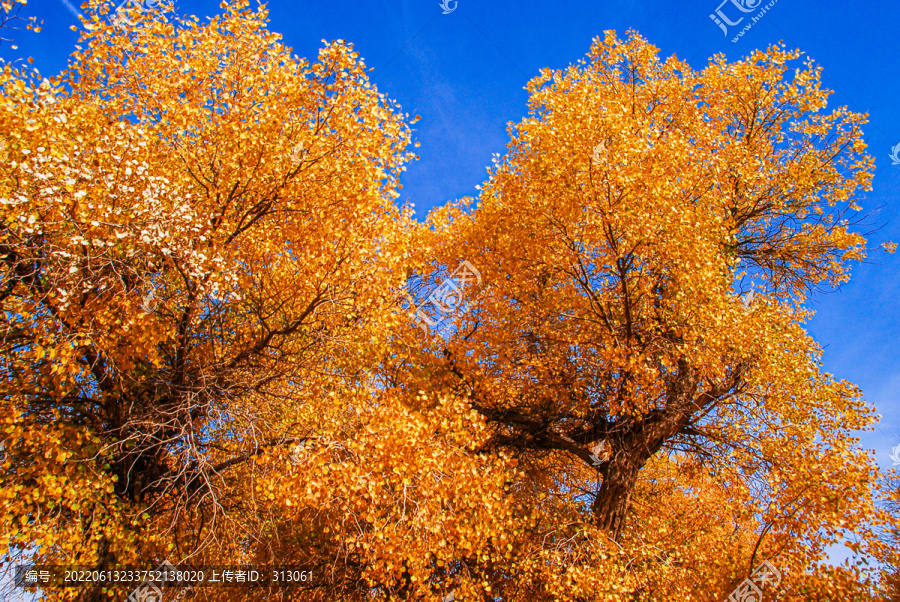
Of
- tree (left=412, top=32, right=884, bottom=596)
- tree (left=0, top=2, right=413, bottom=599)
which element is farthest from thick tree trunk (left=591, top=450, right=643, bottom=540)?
tree (left=0, top=2, right=413, bottom=599)

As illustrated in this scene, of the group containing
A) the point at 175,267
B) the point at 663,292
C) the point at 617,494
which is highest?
the point at 663,292

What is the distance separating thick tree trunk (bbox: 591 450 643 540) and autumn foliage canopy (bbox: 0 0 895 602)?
0.06 meters

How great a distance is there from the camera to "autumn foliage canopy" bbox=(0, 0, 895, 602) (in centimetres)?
811

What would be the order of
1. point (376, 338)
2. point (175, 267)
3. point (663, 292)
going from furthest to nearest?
point (663, 292), point (376, 338), point (175, 267)

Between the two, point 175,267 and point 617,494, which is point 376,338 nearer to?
point 175,267

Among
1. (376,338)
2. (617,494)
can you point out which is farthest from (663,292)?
(376,338)

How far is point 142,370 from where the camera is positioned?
1014 centimetres

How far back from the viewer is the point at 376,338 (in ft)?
36.6

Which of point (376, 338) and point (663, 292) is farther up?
point (663, 292)

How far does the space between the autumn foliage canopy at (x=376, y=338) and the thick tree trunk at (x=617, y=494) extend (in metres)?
0.06

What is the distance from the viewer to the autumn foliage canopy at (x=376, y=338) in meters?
8.11

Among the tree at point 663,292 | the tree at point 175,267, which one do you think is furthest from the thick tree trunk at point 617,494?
the tree at point 175,267

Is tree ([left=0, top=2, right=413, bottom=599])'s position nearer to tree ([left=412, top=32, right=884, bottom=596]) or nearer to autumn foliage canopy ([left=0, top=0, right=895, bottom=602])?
autumn foliage canopy ([left=0, top=0, right=895, bottom=602])

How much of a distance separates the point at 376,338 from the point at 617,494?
727 centimetres
